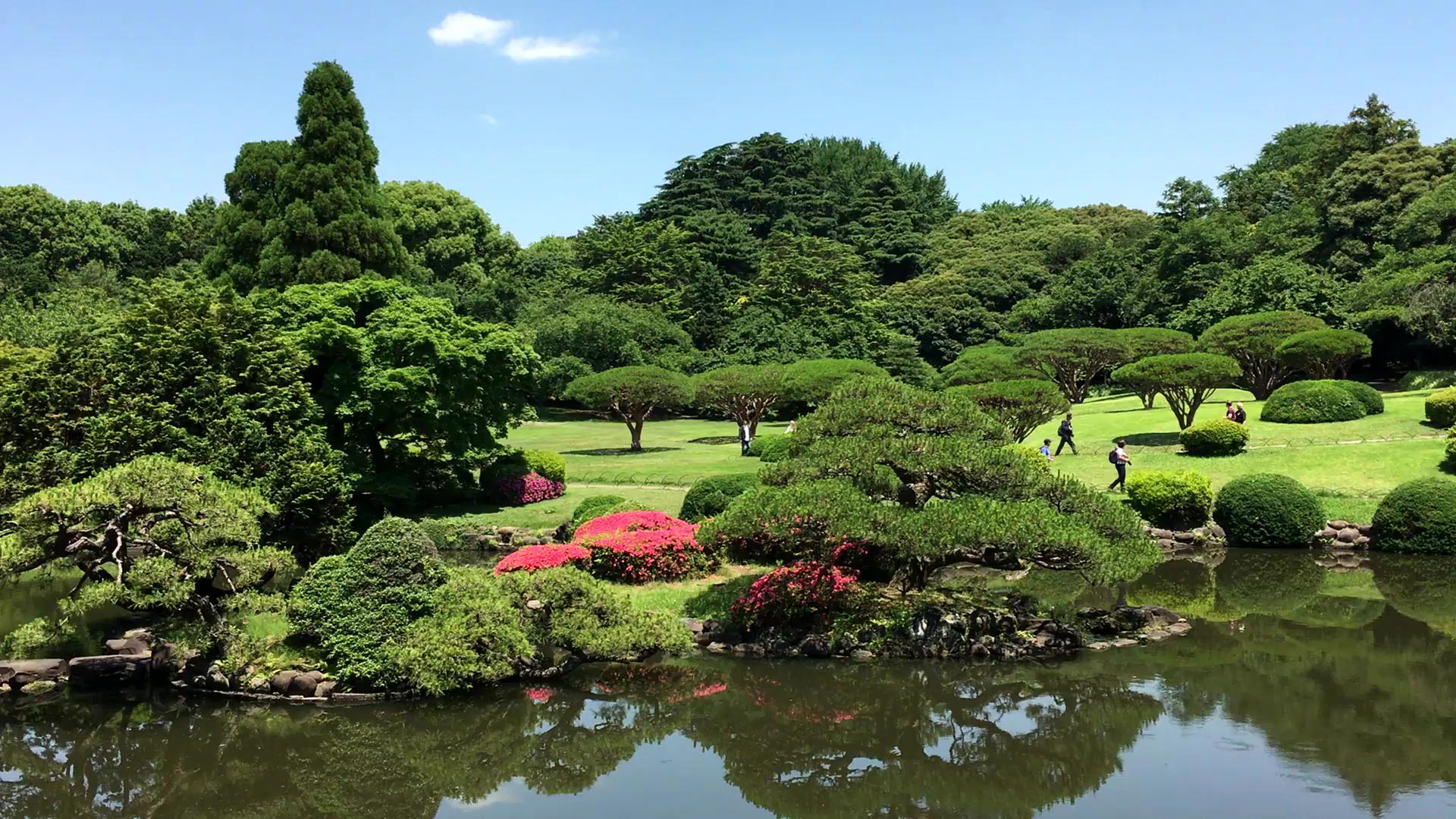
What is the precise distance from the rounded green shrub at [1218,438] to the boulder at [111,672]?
2562 cm

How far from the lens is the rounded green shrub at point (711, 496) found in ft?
73.6

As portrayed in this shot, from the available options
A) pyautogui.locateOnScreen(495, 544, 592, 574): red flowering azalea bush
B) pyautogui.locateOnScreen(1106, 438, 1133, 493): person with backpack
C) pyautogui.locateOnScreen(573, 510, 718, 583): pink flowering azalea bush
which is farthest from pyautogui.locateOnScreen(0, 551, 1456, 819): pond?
pyautogui.locateOnScreen(1106, 438, 1133, 493): person with backpack

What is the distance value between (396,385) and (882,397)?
13.7m

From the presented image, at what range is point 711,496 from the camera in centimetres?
2262

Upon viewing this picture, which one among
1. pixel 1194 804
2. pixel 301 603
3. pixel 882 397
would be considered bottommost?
pixel 1194 804

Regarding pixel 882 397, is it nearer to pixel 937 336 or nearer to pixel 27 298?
pixel 937 336

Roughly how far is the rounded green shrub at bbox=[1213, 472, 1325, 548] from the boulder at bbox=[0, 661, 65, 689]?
22.4m

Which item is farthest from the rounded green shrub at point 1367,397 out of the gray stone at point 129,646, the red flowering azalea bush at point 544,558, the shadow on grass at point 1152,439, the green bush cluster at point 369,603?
the gray stone at point 129,646

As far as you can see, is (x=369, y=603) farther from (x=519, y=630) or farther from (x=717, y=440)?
(x=717, y=440)

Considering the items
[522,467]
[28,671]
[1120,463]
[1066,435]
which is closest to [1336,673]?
[1120,463]

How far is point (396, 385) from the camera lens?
24250 millimetres

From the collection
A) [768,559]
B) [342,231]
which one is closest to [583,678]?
[768,559]

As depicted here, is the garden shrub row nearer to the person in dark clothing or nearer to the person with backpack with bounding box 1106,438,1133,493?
the person in dark clothing

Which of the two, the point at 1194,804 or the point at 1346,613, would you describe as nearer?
the point at 1194,804
